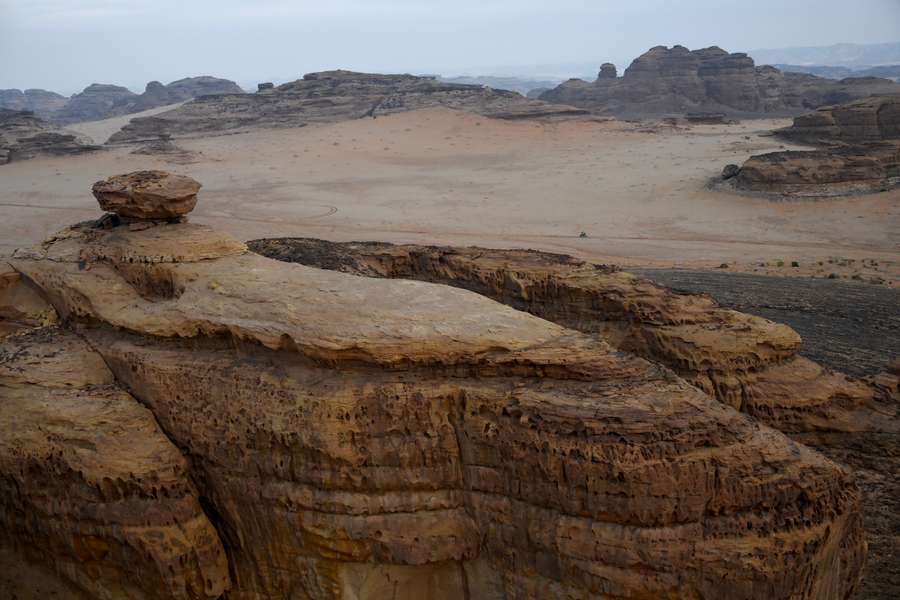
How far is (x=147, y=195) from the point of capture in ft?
28.9

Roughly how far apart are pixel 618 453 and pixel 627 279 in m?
4.27

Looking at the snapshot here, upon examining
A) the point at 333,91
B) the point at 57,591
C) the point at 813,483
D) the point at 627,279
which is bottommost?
the point at 57,591

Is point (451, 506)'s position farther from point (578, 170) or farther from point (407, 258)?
point (578, 170)

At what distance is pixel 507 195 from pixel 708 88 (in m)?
34.5

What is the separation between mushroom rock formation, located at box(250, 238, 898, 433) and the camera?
8719 mm

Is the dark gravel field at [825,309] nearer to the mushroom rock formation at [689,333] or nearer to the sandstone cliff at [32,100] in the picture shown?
the mushroom rock formation at [689,333]

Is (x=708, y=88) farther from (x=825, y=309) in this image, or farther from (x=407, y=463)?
(x=407, y=463)

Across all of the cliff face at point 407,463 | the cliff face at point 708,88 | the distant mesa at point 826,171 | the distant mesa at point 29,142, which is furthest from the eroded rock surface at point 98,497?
the cliff face at point 708,88

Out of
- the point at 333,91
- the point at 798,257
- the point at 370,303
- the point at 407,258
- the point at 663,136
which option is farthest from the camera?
the point at 333,91

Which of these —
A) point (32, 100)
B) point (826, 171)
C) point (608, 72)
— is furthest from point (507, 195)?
point (32, 100)

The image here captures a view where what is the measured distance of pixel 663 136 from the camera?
4706 centimetres

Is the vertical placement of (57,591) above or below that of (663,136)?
below

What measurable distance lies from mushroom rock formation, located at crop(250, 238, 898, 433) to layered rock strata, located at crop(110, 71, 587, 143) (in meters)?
41.7

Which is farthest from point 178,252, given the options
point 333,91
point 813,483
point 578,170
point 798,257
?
point 333,91
